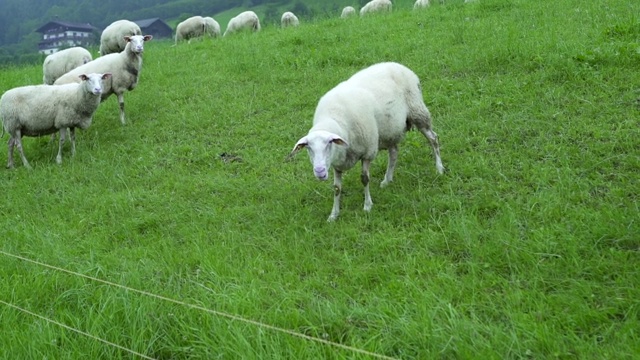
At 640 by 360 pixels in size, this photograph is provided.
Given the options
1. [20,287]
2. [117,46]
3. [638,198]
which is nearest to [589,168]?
[638,198]

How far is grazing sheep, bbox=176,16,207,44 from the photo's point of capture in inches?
744

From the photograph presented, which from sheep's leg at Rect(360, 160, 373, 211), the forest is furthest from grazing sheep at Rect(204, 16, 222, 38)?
the forest

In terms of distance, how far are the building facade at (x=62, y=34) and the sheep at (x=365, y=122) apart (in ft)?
228

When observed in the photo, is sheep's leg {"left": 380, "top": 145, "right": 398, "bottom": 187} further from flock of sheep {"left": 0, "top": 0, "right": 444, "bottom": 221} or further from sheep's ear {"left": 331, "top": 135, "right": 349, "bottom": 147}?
sheep's ear {"left": 331, "top": 135, "right": 349, "bottom": 147}

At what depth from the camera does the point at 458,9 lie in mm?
12445

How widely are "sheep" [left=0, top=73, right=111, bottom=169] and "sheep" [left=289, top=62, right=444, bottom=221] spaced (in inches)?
174

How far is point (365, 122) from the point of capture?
523cm

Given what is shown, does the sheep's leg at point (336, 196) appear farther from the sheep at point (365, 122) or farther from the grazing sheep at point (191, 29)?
the grazing sheep at point (191, 29)

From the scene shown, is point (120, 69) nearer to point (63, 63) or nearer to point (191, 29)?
point (63, 63)

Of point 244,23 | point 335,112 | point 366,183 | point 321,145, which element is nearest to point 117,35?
point 244,23

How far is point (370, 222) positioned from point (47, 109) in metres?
5.67

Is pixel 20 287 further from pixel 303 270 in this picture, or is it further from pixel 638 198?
pixel 638 198

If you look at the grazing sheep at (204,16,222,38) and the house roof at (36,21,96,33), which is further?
the house roof at (36,21,96,33)

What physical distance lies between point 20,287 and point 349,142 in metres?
2.90
